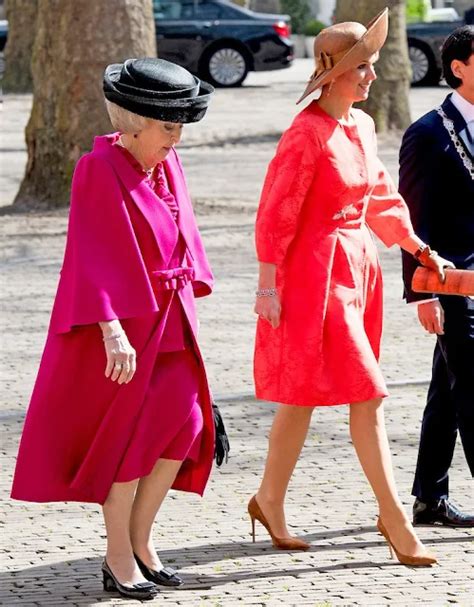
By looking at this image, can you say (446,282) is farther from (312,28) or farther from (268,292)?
(312,28)

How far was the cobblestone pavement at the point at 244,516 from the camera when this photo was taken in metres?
5.51

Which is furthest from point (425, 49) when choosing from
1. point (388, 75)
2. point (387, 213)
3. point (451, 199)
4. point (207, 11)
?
point (387, 213)

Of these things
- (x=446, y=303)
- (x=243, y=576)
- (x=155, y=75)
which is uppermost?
(x=155, y=75)

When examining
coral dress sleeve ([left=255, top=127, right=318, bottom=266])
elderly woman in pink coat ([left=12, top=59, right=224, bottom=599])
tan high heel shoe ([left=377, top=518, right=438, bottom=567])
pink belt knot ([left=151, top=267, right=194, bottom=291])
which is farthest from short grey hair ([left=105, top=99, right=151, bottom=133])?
tan high heel shoe ([left=377, top=518, right=438, bottom=567])

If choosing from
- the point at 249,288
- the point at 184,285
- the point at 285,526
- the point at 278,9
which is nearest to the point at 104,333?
the point at 184,285

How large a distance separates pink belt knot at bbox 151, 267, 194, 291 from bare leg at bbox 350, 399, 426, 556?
0.82 metres

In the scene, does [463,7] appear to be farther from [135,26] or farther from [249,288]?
[249,288]

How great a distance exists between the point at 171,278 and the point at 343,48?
104 centimetres

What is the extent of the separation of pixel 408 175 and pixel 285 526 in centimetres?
136

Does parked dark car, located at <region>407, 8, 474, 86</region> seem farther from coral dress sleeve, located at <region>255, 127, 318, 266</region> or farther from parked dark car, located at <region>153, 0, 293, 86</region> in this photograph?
coral dress sleeve, located at <region>255, 127, 318, 266</region>

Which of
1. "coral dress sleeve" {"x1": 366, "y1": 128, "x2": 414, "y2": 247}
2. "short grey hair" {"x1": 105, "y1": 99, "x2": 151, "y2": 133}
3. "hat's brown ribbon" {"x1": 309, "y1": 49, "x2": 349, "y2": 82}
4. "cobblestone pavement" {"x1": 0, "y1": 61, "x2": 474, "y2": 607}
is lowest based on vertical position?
"cobblestone pavement" {"x1": 0, "y1": 61, "x2": 474, "y2": 607}

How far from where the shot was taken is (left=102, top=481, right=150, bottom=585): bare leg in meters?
5.43

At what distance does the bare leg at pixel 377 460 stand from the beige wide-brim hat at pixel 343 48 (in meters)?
1.13

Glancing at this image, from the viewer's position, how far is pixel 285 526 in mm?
6094
